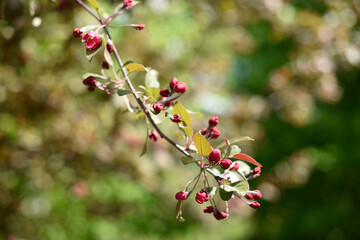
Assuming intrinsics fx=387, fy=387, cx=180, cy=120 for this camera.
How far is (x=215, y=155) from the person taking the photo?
0.80 m

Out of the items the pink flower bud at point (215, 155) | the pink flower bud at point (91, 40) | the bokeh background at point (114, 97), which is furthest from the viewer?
the bokeh background at point (114, 97)

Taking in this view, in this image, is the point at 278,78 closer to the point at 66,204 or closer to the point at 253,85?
the point at 66,204

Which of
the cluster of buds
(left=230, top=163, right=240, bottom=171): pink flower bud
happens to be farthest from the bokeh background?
(left=230, top=163, right=240, bottom=171): pink flower bud

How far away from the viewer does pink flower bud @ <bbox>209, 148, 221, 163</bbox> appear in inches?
31.3

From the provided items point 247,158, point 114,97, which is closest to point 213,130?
point 247,158

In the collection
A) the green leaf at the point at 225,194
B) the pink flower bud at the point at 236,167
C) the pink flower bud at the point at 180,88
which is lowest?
the green leaf at the point at 225,194

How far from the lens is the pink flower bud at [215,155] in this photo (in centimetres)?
79

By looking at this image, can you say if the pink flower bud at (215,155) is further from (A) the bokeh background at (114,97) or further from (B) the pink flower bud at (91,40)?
(A) the bokeh background at (114,97)

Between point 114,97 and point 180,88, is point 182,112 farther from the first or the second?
point 114,97

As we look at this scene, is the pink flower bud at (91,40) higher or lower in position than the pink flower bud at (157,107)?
higher

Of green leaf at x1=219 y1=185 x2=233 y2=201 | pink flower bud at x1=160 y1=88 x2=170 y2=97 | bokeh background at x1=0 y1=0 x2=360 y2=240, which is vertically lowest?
bokeh background at x1=0 y1=0 x2=360 y2=240

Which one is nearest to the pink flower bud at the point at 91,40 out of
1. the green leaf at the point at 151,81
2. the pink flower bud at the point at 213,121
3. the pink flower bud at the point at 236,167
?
the green leaf at the point at 151,81

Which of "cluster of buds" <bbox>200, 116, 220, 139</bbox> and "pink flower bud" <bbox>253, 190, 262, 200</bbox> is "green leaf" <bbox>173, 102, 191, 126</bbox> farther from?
"pink flower bud" <bbox>253, 190, 262, 200</bbox>

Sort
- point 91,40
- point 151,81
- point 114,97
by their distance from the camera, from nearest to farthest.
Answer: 1. point 91,40
2. point 151,81
3. point 114,97
